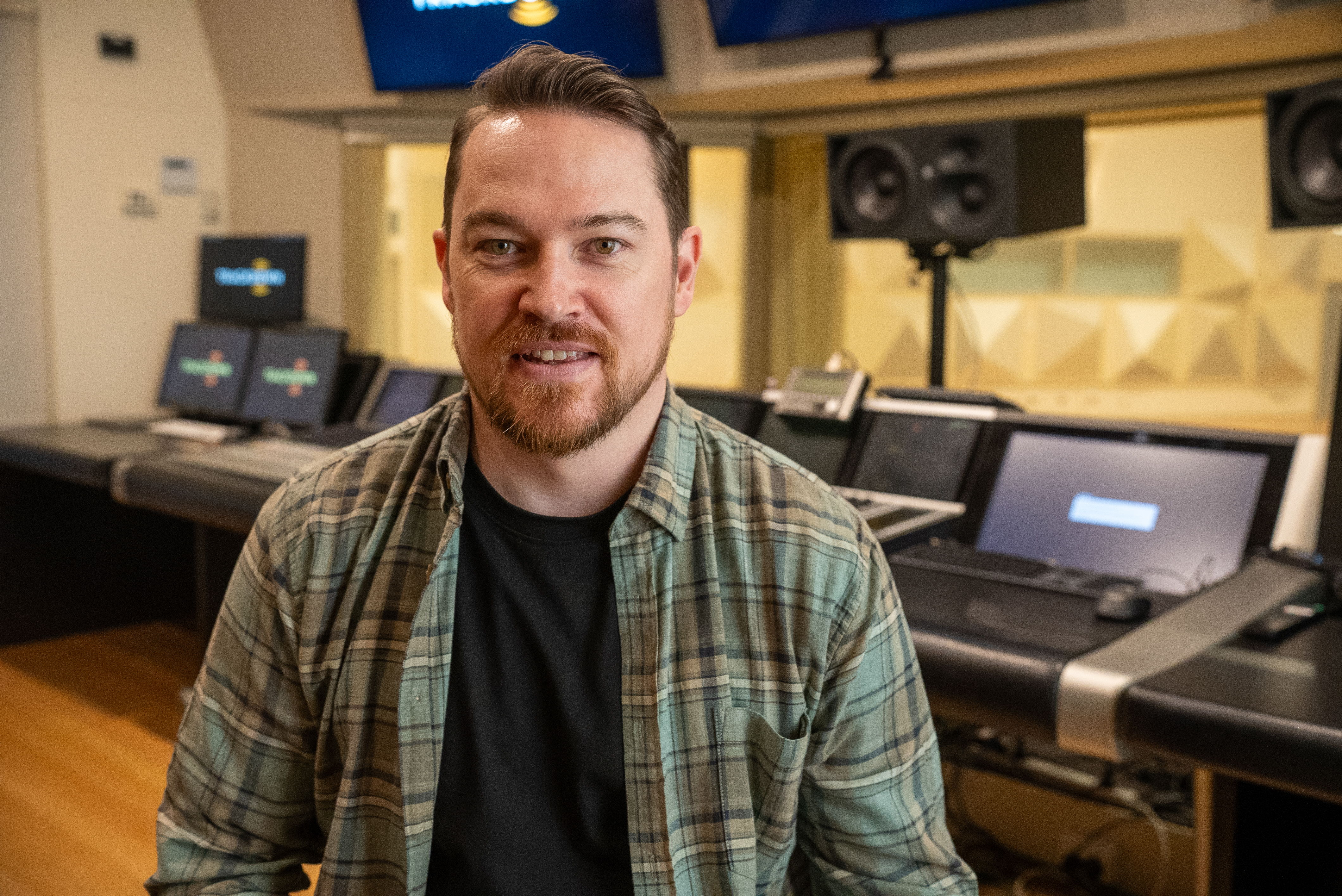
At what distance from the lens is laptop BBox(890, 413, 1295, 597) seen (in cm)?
181

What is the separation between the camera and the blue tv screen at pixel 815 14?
3.17 metres

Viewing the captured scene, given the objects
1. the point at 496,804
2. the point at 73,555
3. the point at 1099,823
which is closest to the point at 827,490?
the point at 496,804

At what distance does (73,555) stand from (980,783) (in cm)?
298

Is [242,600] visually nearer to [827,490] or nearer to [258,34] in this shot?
[827,490]

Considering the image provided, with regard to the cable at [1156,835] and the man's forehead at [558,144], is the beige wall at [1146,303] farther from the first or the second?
the man's forehead at [558,144]

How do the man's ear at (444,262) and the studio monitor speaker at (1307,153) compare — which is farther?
the studio monitor speaker at (1307,153)

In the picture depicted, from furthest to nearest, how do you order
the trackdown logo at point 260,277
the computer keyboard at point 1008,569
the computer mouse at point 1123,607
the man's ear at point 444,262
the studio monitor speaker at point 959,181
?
the trackdown logo at point 260,277, the studio monitor speaker at point 959,181, the computer keyboard at point 1008,569, the computer mouse at point 1123,607, the man's ear at point 444,262

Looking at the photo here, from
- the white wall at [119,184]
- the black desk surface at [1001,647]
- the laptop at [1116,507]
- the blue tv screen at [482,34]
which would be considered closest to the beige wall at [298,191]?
the white wall at [119,184]

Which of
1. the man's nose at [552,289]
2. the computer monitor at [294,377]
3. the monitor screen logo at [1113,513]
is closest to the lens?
the man's nose at [552,289]

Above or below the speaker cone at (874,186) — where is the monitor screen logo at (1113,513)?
below

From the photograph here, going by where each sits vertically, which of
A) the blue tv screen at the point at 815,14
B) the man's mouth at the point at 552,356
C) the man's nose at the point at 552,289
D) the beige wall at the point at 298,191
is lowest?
the man's mouth at the point at 552,356

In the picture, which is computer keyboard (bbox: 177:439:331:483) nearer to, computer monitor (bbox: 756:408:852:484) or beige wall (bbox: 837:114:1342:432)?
computer monitor (bbox: 756:408:852:484)

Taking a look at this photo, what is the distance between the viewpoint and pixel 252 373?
3.63 metres

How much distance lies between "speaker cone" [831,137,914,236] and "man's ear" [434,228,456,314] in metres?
1.66
